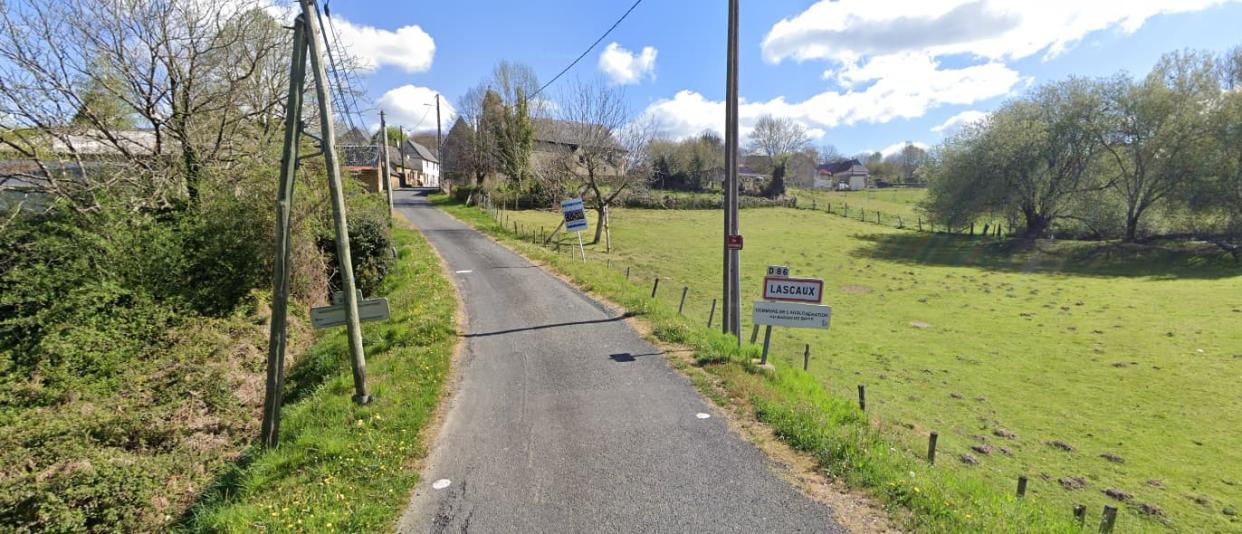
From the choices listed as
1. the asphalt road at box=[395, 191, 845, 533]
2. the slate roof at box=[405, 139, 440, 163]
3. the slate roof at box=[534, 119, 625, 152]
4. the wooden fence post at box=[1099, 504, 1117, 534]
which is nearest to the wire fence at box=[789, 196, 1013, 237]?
the slate roof at box=[534, 119, 625, 152]

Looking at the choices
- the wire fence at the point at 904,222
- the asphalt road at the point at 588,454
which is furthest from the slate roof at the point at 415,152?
the asphalt road at the point at 588,454

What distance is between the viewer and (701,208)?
179 feet

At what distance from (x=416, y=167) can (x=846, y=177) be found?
81.9 metres

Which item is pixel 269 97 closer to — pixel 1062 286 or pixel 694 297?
pixel 694 297

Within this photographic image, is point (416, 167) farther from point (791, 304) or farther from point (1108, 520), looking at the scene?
point (1108, 520)

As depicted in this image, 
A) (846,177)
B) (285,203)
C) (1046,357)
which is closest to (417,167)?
(1046,357)

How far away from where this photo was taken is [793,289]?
8.16 metres

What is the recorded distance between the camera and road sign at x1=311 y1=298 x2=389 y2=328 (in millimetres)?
7191

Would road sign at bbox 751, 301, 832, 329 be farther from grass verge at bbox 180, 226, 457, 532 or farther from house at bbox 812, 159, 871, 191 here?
house at bbox 812, 159, 871, 191

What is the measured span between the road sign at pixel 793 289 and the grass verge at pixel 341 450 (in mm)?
5136

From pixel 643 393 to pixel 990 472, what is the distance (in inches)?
222

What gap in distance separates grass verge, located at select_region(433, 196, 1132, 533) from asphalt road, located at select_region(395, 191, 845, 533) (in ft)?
2.03

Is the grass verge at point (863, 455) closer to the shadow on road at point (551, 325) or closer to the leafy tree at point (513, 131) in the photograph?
the shadow on road at point (551, 325)

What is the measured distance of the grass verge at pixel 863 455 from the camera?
16.1 feet
